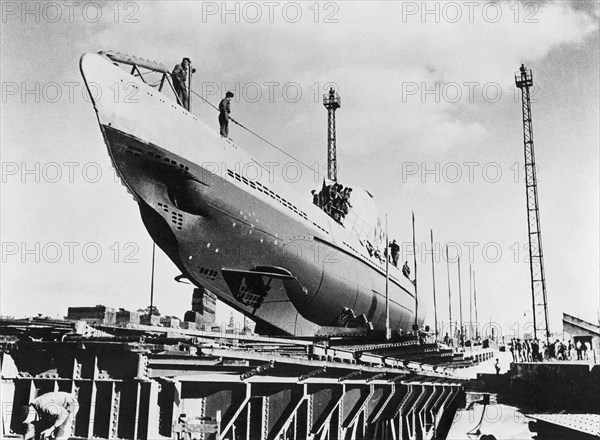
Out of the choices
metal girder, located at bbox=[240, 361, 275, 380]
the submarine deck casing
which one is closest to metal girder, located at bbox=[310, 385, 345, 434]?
metal girder, located at bbox=[240, 361, 275, 380]

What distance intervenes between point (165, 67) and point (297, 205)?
243 inches

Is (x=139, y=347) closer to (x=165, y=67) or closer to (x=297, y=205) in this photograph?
(x=165, y=67)

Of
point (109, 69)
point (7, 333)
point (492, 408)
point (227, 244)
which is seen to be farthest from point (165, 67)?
point (492, 408)

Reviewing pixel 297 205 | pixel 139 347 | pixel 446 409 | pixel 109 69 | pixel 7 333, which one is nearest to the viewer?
pixel 139 347

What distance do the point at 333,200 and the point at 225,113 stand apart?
8.84m

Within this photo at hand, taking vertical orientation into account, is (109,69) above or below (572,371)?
above

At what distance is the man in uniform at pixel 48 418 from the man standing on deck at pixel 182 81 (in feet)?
33.0

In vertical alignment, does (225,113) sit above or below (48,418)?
above

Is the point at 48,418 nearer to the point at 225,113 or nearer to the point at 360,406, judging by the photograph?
the point at 360,406

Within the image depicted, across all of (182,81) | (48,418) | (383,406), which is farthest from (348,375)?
(182,81)

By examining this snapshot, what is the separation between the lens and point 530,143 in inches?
1478

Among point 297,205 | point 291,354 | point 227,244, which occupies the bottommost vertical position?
point 291,354

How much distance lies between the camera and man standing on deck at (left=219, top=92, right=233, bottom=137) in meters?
15.8

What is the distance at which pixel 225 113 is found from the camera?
628 inches
